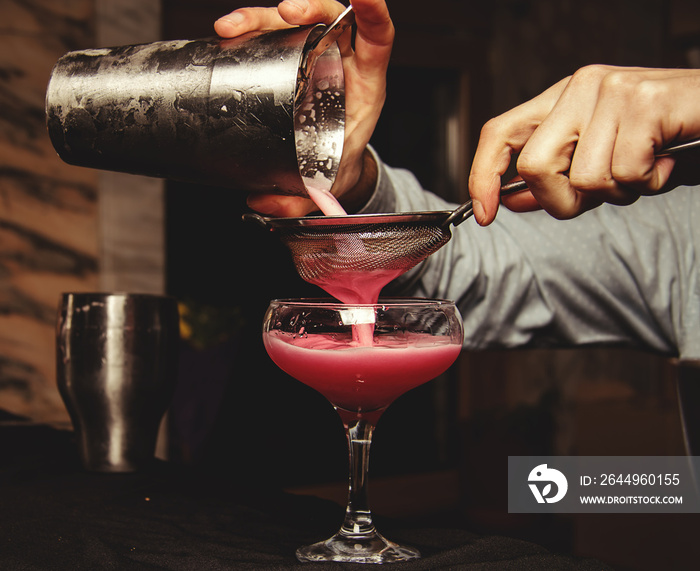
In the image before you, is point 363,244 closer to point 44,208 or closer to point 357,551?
point 357,551

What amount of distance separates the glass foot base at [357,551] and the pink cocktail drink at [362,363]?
18 centimetres

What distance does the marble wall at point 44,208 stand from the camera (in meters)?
2.93

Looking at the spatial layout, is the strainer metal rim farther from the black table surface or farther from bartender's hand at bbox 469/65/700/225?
the black table surface

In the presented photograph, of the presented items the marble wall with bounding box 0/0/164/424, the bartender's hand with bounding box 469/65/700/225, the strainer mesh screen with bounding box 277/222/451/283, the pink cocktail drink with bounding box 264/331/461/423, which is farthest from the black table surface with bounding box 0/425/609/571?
the marble wall with bounding box 0/0/164/424

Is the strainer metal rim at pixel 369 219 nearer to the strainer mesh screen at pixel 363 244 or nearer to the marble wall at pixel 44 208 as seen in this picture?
the strainer mesh screen at pixel 363 244

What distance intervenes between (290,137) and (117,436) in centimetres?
56

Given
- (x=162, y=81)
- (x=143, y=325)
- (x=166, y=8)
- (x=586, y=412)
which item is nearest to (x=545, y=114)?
(x=162, y=81)

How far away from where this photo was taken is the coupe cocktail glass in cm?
88

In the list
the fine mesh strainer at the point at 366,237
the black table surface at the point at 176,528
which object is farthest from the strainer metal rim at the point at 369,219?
the black table surface at the point at 176,528

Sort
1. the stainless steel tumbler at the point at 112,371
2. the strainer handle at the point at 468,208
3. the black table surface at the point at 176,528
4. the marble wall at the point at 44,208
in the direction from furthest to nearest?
the marble wall at the point at 44,208 < the stainless steel tumbler at the point at 112,371 < the strainer handle at the point at 468,208 < the black table surface at the point at 176,528

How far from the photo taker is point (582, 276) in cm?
167

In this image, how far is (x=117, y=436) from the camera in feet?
3.79

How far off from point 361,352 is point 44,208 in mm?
2489

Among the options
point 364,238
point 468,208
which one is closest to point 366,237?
point 364,238
